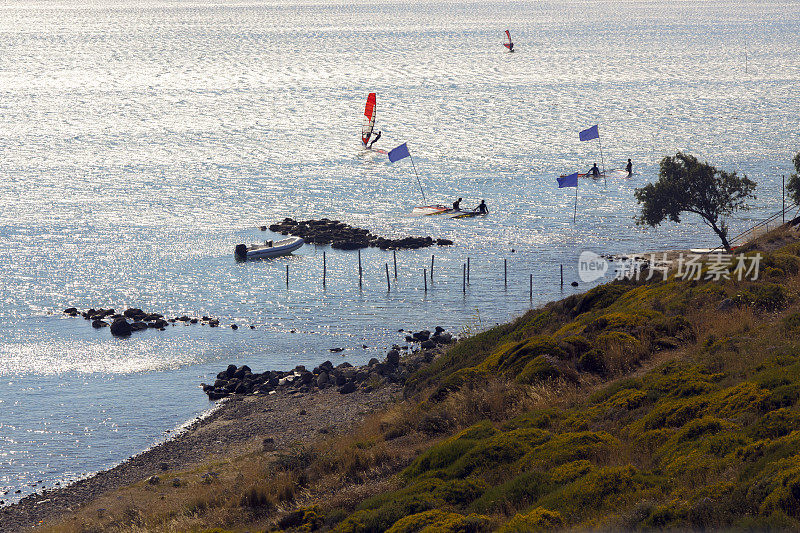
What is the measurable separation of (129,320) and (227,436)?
18949 mm

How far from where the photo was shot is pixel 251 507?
17.7m

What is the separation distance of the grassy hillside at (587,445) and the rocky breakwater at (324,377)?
10052 mm

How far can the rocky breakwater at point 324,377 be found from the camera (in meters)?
36.1

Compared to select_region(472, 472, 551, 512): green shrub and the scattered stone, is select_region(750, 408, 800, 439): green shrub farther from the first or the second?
the scattered stone

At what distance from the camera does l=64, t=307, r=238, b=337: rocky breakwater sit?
46531mm

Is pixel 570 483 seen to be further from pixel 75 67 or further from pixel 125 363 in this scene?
pixel 75 67

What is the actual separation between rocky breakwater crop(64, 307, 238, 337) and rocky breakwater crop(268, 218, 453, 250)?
15.9 m

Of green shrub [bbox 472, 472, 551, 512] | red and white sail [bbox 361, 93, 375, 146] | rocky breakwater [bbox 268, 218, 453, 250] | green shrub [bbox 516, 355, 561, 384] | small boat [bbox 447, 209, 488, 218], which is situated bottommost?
green shrub [bbox 472, 472, 551, 512]

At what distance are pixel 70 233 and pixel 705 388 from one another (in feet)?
190

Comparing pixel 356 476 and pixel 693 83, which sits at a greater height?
pixel 693 83

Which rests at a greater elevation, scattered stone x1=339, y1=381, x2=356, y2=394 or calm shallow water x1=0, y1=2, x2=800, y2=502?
calm shallow water x1=0, y1=2, x2=800, y2=502

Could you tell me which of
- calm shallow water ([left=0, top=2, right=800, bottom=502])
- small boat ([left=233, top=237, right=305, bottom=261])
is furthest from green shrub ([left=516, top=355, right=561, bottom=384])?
small boat ([left=233, top=237, right=305, bottom=261])

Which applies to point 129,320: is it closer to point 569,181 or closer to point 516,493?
point 569,181

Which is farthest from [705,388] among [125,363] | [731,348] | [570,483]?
[125,363]
